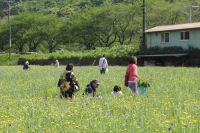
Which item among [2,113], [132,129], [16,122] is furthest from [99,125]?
[2,113]

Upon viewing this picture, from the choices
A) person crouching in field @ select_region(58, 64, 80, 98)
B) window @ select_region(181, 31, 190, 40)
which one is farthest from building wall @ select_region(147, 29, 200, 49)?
person crouching in field @ select_region(58, 64, 80, 98)

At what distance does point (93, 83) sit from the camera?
9977mm

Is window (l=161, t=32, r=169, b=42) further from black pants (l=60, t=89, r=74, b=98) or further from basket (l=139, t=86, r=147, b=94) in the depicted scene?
black pants (l=60, t=89, r=74, b=98)

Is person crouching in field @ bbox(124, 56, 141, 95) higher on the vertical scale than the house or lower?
lower

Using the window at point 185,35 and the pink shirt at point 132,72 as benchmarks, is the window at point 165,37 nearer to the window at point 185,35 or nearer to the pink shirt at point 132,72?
the window at point 185,35

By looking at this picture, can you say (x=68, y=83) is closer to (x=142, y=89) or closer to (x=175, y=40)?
(x=142, y=89)

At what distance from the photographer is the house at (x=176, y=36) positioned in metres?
36.5

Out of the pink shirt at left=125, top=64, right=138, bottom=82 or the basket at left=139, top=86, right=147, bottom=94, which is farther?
the basket at left=139, top=86, right=147, bottom=94

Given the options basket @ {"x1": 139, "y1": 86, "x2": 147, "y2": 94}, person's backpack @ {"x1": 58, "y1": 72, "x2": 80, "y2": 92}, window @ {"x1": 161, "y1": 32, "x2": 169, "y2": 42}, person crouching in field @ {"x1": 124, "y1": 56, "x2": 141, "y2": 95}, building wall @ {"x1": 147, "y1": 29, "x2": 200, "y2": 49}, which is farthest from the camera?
window @ {"x1": 161, "y1": 32, "x2": 169, "y2": 42}

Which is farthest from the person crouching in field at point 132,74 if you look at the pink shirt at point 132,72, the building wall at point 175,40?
the building wall at point 175,40

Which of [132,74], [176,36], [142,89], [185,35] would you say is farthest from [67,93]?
[176,36]

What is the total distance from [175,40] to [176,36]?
0.55 m

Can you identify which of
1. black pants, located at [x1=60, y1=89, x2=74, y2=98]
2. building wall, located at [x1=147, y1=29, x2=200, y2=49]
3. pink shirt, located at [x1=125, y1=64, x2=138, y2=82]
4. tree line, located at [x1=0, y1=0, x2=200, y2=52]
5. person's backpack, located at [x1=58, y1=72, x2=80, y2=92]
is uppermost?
tree line, located at [x1=0, y1=0, x2=200, y2=52]

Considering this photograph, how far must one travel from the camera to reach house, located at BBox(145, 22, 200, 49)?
120 ft
